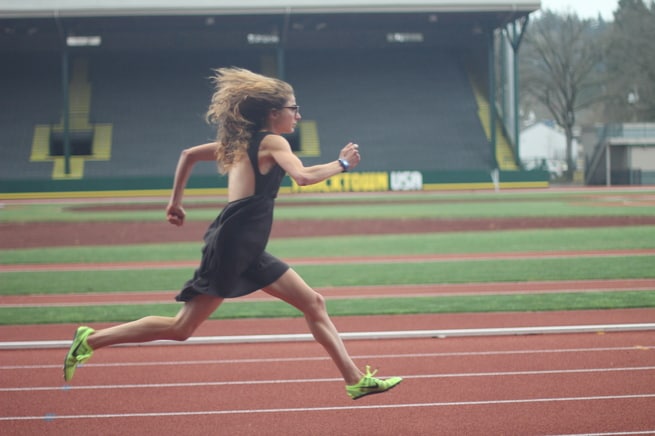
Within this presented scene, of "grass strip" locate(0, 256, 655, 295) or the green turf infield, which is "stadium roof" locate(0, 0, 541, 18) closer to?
the green turf infield

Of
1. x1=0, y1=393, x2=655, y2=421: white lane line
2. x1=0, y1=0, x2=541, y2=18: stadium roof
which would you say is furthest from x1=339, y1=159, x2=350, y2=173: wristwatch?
x1=0, y1=0, x2=541, y2=18: stadium roof

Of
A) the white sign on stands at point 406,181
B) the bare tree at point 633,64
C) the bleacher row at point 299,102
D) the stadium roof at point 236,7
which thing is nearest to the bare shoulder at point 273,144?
the white sign on stands at point 406,181

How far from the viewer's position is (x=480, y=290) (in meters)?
13.1

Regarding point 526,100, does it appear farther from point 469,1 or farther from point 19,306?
point 19,306

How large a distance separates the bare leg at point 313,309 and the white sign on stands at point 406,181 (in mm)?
42556

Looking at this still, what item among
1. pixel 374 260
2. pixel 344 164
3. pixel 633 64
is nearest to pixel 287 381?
pixel 344 164

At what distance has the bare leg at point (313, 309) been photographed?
221 inches

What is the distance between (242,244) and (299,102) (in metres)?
49.3

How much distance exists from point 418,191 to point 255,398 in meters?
41.5

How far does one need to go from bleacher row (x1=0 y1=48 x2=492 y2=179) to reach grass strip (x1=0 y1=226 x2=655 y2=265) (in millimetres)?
27581

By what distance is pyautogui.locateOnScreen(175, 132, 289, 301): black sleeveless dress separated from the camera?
540 centimetres

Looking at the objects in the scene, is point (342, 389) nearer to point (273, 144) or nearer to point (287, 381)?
point (287, 381)

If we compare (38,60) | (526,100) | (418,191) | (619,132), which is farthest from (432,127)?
(526,100)

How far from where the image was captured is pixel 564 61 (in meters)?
70.1
